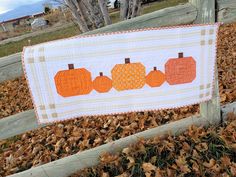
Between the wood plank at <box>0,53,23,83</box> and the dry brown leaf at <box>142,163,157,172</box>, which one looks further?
the dry brown leaf at <box>142,163,157,172</box>

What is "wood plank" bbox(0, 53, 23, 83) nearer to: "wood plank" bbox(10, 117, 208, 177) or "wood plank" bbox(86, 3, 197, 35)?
"wood plank" bbox(86, 3, 197, 35)

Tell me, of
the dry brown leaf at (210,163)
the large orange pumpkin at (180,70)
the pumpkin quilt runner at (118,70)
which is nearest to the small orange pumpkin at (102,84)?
the pumpkin quilt runner at (118,70)

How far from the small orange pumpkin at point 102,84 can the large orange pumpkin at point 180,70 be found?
19.6 inches

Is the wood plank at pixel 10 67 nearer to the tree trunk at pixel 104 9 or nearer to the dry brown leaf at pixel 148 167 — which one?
the dry brown leaf at pixel 148 167

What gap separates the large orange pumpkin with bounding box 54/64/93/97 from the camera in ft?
8.23

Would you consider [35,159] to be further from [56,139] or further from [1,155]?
[1,155]

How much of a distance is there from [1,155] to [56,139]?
0.75m

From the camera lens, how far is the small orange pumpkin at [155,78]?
2597 millimetres

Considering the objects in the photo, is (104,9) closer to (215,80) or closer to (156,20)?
(156,20)

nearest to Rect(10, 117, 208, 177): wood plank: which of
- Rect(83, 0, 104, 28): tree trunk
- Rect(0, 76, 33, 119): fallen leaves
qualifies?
Rect(83, 0, 104, 28): tree trunk

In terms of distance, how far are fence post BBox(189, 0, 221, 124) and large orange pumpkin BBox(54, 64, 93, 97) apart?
3.55 feet

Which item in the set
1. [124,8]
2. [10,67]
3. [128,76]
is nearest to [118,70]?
[128,76]

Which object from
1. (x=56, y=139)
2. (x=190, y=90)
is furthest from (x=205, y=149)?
(x=56, y=139)

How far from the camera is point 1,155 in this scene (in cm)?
393
